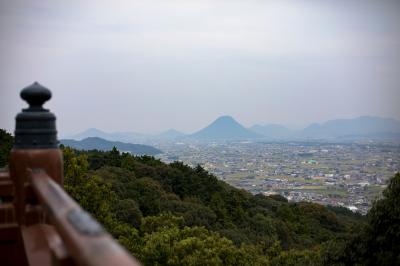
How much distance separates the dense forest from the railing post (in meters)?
9.77

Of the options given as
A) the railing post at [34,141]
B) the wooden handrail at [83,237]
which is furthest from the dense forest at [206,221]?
the wooden handrail at [83,237]

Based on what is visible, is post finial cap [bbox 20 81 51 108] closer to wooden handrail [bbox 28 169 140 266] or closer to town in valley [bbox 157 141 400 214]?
wooden handrail [bbox 28 169 140 266]

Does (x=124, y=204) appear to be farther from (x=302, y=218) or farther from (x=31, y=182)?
(x=31, y=182)

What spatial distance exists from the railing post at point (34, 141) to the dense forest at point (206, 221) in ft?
32.1

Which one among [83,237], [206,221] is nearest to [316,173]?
[206,221]

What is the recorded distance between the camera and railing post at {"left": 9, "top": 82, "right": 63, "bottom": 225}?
3.79 meters

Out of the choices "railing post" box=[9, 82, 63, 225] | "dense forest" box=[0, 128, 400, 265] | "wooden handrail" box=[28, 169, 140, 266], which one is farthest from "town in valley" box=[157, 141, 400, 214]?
"wooden handrail" box=[28, 169, 140, 266]

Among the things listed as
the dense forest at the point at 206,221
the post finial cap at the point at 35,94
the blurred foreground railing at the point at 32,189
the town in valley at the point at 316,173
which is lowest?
the town in valley at the point at 316,173

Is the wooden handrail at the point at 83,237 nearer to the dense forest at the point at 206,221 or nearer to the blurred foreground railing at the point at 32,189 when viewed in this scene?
the blurred foreground railing at the point at 32,189

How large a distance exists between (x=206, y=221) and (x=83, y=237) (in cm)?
3169

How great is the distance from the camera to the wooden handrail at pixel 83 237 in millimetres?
1505

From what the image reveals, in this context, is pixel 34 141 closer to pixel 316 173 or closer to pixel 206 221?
pixel 206 221

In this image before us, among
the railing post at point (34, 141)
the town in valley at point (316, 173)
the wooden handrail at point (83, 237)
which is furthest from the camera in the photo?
the town in valley at point (316, 173)

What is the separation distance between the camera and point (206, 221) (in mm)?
32906
